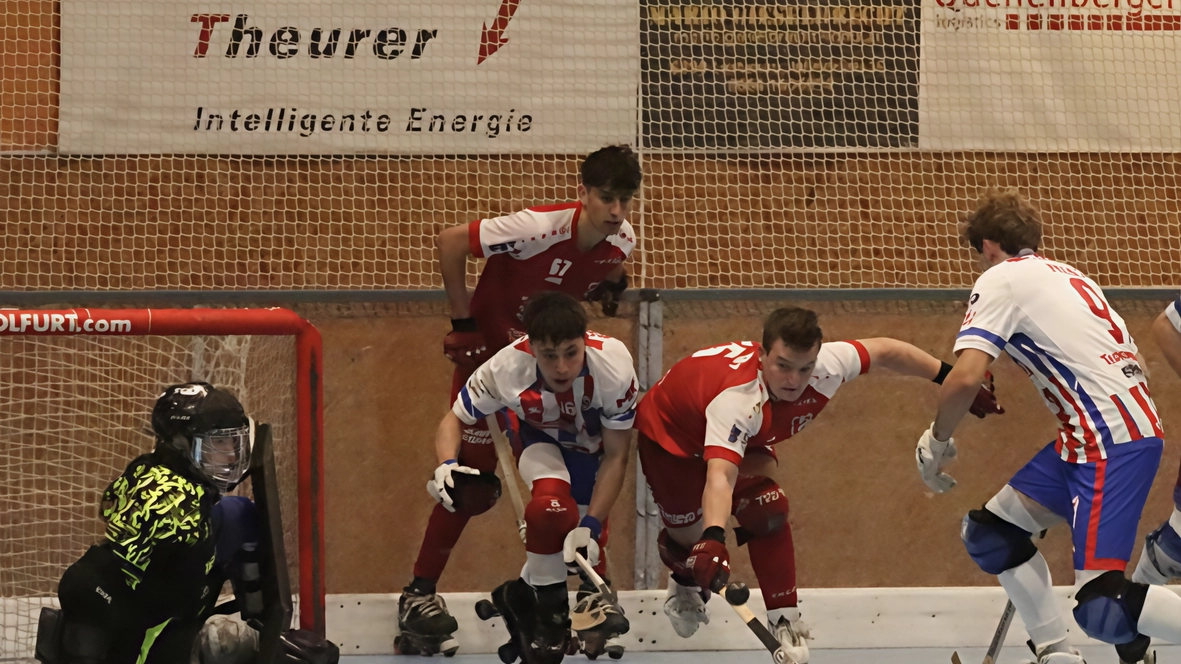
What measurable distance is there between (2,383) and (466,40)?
7.49 ft

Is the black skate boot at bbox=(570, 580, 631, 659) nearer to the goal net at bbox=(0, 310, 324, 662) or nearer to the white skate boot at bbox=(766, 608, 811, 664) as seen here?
the white skate boot at bbox=(766, 608, 811, 664)

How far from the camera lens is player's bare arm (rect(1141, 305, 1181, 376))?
12.2 ft

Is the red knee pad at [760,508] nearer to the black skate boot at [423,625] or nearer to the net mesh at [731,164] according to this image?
the black skate boot at [423,625]

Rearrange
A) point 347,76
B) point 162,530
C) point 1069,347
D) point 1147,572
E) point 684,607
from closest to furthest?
point 162,530 < point 1069,347 < point 1147,572 < point 684,607 < point 347,76

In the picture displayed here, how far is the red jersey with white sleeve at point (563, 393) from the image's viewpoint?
3762 millimetres

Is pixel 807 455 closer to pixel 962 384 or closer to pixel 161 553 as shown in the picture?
→ pixel 962 384

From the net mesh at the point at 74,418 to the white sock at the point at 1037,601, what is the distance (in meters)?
2.54

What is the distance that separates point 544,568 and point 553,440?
0.44 m

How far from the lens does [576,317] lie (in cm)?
352

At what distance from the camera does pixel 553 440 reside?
155 inches

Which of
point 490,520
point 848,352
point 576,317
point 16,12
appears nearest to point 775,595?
point 848,352

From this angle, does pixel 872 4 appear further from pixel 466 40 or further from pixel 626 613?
pixel 626 613

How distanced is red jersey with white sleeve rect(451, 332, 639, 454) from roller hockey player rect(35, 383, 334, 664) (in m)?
0.86

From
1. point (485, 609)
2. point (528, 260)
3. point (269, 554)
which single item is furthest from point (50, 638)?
point (528, 260)
